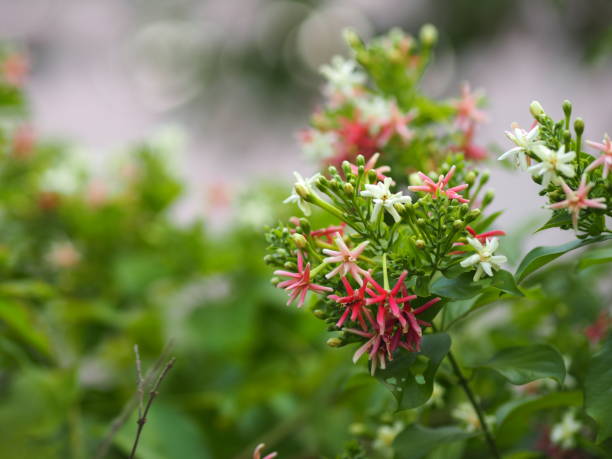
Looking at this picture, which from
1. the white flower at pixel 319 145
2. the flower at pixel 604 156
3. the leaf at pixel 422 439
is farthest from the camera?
the white flower at pixel 319 145

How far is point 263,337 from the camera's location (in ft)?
3.37

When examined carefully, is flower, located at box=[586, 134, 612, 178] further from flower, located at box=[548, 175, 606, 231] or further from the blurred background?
the blurred background

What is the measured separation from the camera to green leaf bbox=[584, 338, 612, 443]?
43 cm

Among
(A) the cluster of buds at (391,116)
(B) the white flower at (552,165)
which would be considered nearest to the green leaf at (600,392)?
(B) the white flower at (552,165)

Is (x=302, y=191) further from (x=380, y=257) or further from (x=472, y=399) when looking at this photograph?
(x=472, y=399)

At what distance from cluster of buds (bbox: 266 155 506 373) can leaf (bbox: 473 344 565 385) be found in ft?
0.29

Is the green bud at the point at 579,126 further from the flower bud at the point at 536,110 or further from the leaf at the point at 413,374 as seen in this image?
the leaf at the point at 413,374

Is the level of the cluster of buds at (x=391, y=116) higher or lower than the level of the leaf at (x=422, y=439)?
higher

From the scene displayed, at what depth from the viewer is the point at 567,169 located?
16.0 inches

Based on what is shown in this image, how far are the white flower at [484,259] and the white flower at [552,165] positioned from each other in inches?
2.0

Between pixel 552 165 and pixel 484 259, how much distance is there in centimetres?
7

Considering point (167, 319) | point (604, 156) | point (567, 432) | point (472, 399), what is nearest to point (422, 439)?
point (472, 399)

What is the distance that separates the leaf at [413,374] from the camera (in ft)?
1.44

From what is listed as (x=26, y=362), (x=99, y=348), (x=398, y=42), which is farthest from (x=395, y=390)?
(x=99, y=348)
